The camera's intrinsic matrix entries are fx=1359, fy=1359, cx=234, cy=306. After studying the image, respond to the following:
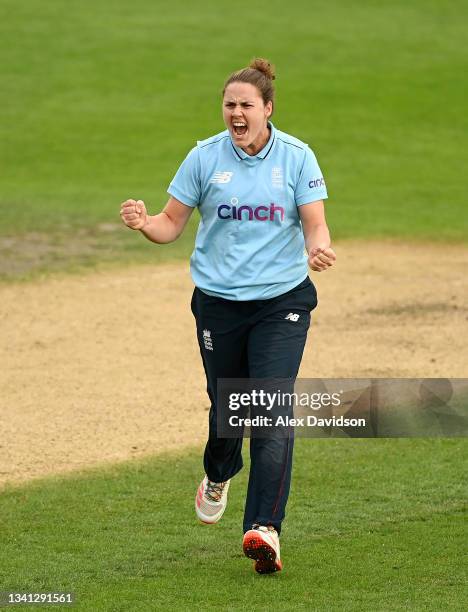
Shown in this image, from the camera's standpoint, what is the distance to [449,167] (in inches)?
819

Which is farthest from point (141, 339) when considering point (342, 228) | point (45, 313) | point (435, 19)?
point (435, 19)

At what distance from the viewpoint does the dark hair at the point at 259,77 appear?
6531 mm

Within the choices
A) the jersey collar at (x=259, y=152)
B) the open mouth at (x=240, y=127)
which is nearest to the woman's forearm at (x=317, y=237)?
the jersey collar at (x=259, y=152)

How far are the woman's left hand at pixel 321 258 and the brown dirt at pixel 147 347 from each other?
295 cm

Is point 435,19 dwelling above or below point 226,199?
below

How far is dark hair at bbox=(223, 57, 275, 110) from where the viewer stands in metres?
6.53

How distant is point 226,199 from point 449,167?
14754 millimetres

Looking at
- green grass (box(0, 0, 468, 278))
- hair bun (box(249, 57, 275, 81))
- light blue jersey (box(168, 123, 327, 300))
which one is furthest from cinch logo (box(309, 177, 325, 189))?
green grass (box(0, 0, 468, 278))

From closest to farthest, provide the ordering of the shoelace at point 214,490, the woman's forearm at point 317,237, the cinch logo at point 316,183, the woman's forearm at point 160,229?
the woman's forearm at point 317,237 → the cinch logo at point 316,183 → the woman's forearm at point 160,229 → the shoelace at point 214,490

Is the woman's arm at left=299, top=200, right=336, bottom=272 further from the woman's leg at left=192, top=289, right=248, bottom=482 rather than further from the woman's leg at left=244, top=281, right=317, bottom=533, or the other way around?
the woman's leg at left=192, top=289, right=248, bottom=482

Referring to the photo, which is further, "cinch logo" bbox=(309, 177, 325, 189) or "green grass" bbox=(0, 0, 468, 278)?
"green grass" bbox=(0, 0, 468, 278)

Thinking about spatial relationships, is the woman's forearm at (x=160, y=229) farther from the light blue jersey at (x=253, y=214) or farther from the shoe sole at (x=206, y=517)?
the shoe sole at (x=206, y=517)

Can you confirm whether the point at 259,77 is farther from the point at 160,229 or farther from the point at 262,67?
the point at 160,229

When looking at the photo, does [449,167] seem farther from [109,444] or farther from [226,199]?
[226,199]
